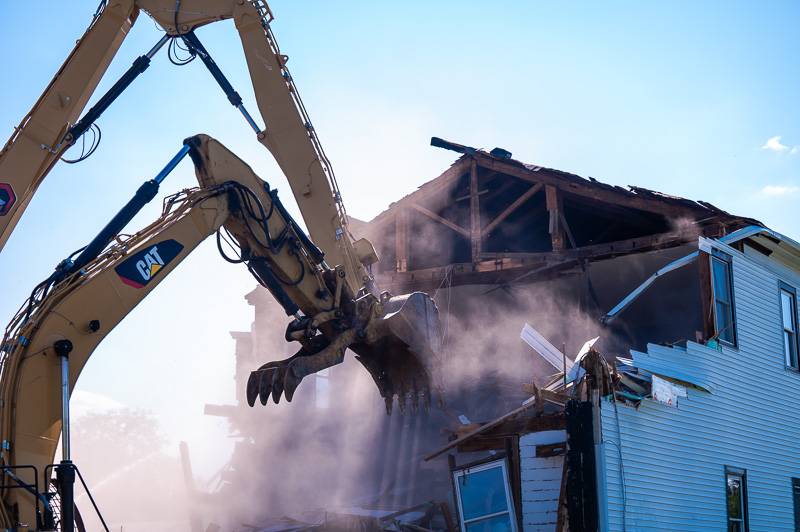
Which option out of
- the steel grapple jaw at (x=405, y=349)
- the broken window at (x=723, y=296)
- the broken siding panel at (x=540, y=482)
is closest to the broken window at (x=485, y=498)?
the broken siding panel at (x=540, y=482)

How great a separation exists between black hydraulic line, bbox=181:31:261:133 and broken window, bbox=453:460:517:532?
658 cm

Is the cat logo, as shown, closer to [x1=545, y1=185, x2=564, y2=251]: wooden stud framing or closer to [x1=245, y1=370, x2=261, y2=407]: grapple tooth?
[x1=245, y1=370, x2=261, y2=407]: grapple tooth

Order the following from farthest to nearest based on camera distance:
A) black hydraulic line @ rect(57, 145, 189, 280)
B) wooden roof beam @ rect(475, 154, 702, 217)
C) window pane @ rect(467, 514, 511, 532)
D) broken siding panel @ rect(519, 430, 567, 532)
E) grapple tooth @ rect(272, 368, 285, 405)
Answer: wooden roof beam @ rect(475, 154, 702, 217)
window pane @ rect(467, 514, 511, 532)
broken siding panel @ rect(519, 430, 567, 532)
grapple tooth @ rect(272, 368, 285, 405)
black hydraulic line @ rect(57, 145, 189, 280)

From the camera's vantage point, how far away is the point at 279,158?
11453 mm

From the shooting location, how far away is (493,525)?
13.8 m

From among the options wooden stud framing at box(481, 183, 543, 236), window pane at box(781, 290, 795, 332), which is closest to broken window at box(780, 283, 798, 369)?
window pane at box(781, 290, 795, 332)

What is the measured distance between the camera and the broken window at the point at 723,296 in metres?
15.9

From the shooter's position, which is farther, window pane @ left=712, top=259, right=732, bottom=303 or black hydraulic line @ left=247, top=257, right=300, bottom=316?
window pane @ left=712, top=259, right=732, bottom=303

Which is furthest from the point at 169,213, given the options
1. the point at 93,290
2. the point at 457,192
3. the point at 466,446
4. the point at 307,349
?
the point at 457,192

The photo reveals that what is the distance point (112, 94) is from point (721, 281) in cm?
1113

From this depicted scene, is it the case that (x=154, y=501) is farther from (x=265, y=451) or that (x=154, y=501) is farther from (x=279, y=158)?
(x=279, y=158)

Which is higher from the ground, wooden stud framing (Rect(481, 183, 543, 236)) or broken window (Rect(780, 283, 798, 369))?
wooden stud framing (Rect(481, 183, 543, 236))

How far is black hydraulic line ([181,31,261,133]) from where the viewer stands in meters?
11.1

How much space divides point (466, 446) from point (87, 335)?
25.4ft
